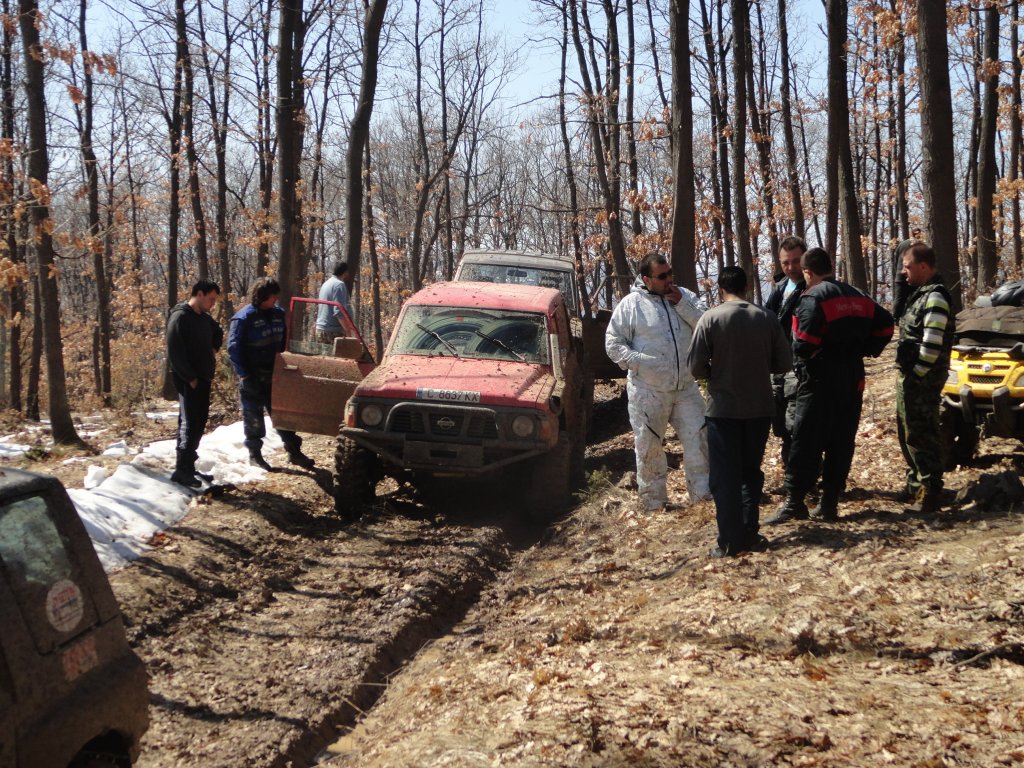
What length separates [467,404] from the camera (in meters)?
8.76

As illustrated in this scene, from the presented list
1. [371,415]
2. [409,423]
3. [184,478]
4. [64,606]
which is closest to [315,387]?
[371,415]

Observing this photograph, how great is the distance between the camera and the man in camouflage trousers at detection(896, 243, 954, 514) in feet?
21.8

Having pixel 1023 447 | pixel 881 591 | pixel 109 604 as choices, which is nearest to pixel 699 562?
pixel 881 591

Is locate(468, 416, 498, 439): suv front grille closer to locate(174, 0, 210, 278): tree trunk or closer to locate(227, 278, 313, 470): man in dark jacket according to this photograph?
locate(227, 278, 313, 470): man in dark jacket

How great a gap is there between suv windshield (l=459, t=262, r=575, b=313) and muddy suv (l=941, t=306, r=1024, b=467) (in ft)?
23.8

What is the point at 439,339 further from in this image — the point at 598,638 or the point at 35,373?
the point at 35,373

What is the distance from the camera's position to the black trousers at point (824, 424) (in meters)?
6.84

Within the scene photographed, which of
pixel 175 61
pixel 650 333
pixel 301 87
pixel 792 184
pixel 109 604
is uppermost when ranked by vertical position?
pixel 175 61

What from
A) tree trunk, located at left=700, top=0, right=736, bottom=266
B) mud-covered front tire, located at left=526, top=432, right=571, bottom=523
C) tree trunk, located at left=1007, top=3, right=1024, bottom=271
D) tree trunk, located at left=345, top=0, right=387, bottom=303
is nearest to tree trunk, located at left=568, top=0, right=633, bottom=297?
tree trunk, located at left=700, top=0, right=736, bottom=266

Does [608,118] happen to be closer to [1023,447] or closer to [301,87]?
[301,87]

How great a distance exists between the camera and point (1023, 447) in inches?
333

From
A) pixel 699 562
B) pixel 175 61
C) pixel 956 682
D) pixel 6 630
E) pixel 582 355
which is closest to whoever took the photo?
pixel 6 630

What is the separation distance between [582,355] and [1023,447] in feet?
17.5

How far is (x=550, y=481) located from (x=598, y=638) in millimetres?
3470
